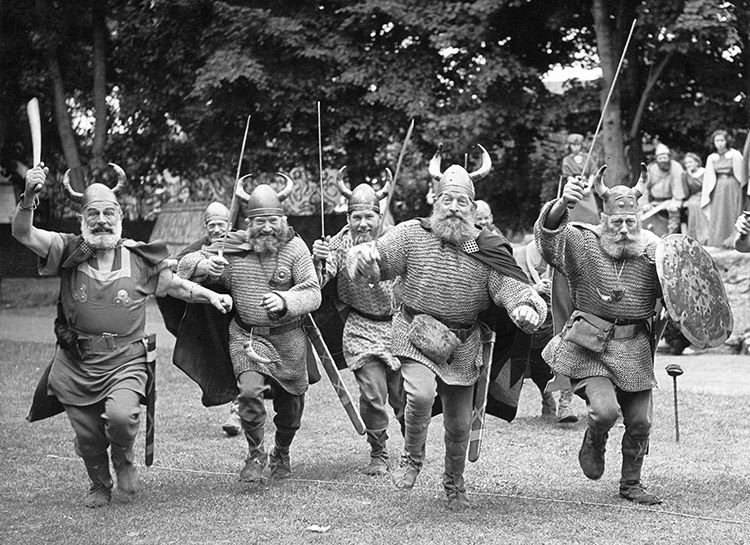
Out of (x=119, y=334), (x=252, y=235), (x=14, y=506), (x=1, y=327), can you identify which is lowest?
(x=1, y=327)

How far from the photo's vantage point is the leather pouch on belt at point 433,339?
6.49 meters

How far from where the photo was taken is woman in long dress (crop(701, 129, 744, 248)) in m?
16.3

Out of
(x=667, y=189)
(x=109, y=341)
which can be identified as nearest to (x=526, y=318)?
(x=109, y=341)

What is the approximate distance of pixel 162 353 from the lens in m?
14.4

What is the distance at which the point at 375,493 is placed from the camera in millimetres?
7020

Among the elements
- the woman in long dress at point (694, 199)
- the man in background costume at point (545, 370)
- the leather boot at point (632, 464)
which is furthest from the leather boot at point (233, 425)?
the woman in long dress at point (694, 199)

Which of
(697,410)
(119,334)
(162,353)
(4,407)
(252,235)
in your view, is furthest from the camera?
(162,353)

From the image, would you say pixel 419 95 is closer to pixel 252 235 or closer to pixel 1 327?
pixel 1 327

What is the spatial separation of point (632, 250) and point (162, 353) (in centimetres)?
863

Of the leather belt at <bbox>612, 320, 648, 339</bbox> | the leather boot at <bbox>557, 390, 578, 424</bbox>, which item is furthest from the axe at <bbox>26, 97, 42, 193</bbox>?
the leather boot at <bbox>557, 390, 578, 424</bbox>

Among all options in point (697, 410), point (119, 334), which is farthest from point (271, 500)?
point (697, 410)

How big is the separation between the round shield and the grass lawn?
914 millimetres

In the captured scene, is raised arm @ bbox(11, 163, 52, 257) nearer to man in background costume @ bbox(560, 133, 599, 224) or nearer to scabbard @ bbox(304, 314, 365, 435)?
scabbard @ bbox(304, 314, 365, 435)

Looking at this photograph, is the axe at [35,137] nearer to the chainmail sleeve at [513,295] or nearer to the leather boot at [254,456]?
the leather boot at [254,456]
